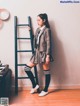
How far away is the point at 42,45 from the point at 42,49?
7 cm

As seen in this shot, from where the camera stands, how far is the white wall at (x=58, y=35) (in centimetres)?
409

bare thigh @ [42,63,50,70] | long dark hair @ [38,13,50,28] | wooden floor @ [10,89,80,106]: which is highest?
long dark hair @ [38,13,50,28]

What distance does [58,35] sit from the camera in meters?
4.18

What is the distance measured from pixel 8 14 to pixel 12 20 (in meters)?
0.12

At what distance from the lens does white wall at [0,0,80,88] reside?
4.09 m

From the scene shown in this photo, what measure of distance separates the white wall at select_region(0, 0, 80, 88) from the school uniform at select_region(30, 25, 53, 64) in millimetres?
252

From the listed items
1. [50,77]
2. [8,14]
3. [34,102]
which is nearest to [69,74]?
[50,77]

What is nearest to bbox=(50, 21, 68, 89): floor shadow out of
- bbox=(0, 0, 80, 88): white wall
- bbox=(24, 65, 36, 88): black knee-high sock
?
bbox=(0, 0, 80, 88): white wall

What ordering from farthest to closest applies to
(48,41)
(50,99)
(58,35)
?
(58,35), (48,41), (50,99)

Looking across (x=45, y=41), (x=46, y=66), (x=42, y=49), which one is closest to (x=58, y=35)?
(x=45, y=41)

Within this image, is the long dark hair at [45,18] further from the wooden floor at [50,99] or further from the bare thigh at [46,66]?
the wooden floor at [50,99]

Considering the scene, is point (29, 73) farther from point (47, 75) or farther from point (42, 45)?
point (42, 45)

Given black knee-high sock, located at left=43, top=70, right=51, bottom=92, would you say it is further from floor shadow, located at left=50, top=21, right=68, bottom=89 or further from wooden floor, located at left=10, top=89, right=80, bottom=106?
floor shadow, located at left=50, top=21, right=68, bottom=89

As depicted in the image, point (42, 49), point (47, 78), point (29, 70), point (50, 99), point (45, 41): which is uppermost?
point (45, 41)
